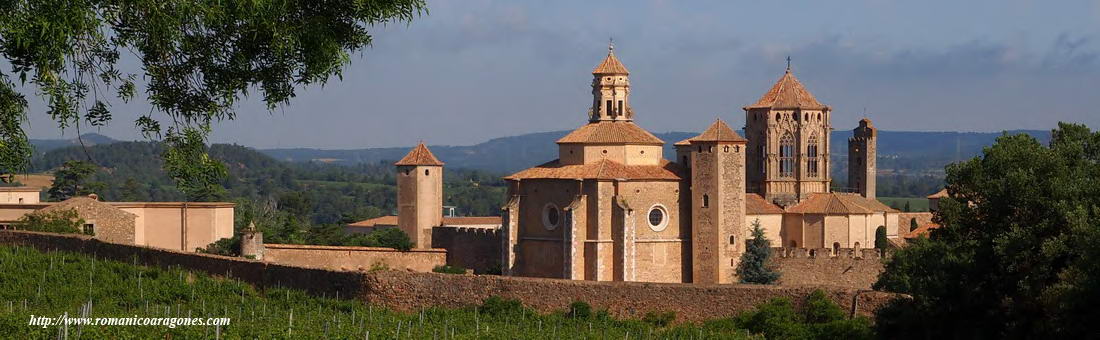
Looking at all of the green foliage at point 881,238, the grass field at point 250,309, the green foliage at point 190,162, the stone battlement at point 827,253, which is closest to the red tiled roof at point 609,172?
the stone battlement at point 827,253

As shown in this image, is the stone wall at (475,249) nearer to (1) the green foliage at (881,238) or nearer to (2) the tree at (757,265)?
(2) the tree at (757,265)

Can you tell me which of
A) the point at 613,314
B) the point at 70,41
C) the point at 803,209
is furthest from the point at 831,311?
the point at 803,209

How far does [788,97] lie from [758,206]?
Result: 916cm

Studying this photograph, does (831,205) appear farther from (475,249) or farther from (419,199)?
(419,199)

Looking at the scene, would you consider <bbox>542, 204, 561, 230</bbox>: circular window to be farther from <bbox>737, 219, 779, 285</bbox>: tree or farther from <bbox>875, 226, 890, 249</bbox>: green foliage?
<bbox>875, 226, 890, 249</bbox>: green foliage

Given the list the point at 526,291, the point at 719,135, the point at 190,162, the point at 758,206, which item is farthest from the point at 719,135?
the point at 190,162

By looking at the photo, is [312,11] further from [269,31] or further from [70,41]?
[70,41]

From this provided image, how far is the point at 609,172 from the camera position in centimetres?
4941

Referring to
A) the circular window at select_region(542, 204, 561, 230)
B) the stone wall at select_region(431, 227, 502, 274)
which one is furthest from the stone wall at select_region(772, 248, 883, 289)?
the stone wall at select_region(431, 227, 502, 274)

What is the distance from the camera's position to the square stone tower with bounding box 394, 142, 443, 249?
192 ft

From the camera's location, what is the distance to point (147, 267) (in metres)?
31.6

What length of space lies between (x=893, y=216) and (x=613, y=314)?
105 feet

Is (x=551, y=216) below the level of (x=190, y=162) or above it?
below

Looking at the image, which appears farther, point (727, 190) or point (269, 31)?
point (727, 190)
